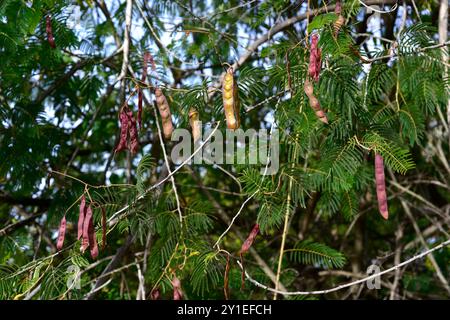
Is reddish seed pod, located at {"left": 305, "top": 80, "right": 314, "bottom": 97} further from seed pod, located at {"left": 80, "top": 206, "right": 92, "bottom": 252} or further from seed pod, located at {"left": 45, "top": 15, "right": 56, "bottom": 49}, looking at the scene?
seed pod, located at {"left": 45, "top": 15, "right": 56, "bottom": 49}

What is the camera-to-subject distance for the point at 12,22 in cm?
253

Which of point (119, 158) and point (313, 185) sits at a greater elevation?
point (119, 158)

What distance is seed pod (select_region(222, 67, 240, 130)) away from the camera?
207 cm

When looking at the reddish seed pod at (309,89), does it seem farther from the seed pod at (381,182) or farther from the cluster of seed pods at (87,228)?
the cluster of seed pods at (87,228)

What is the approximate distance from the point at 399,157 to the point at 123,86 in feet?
3.56

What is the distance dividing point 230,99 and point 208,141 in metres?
0.60

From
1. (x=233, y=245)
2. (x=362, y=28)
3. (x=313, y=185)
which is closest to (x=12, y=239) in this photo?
(x=313, y=185)

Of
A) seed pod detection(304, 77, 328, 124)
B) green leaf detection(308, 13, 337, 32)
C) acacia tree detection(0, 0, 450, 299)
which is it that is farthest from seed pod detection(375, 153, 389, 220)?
green leaf detection(308, 13, 337, 32)

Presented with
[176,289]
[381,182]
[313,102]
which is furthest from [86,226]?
[381,182]

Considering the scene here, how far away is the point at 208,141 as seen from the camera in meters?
2.66

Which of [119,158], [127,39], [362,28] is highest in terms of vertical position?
[362,28]

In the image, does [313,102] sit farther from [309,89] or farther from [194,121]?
[194,121]

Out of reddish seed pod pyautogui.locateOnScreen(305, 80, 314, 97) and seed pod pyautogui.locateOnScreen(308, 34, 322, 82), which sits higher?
seed pod pyautogui.locateOnScreen(308, 34, 322, 82)
